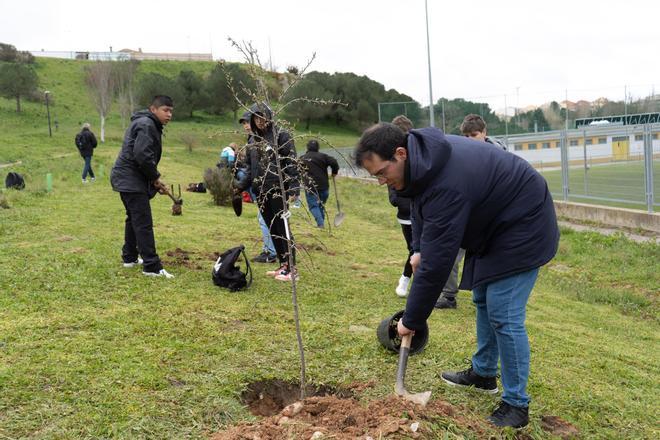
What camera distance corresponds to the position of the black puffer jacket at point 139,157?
5.98 m

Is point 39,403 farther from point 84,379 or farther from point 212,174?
point 212,174

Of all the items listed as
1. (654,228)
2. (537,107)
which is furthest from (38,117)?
(654,228)

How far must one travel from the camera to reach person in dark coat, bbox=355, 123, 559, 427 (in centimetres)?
300

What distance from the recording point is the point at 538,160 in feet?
61.5

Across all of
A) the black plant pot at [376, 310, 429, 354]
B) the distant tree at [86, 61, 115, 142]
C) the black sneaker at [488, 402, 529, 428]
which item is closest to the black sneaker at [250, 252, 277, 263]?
the black plant pot at [376, 310, 429, 354]

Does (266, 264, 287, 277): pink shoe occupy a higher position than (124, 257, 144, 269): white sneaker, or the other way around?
(124, 257, 144, 269): white sneaker

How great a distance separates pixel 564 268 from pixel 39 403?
8702mm

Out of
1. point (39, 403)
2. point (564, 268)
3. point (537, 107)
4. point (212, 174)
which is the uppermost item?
point (537, 107)

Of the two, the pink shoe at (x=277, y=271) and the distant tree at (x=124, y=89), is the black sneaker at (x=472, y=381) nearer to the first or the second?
the pink shoe at (x=277, y=271)

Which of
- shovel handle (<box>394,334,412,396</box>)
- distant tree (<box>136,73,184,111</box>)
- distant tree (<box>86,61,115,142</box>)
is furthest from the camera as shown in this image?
distant tree (<box>136,73,184,111</box>)

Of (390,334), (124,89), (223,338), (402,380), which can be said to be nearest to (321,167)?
(223,338)

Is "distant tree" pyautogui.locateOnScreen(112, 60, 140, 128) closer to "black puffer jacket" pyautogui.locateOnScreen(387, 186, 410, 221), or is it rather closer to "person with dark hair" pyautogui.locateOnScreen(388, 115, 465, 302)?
"person with dark hair" pyautogui.locateOnScreen(388, 115, 465, 302)

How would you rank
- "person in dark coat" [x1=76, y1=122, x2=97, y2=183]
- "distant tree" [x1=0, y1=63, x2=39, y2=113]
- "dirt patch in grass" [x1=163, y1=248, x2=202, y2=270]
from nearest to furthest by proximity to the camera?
1. "dirt patch in grass" [x1=163, y1=248, x2=202, y2=270]
2. "person in dark coat" [x1=76, y1=122, x2=97, y2=183]
3. "distant tree" [x1=0, y1=63, x2=39, y2=113]

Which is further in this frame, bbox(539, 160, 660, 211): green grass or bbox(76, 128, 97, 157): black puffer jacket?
bbox(76, 128, 97, 157): black puffer jacket
